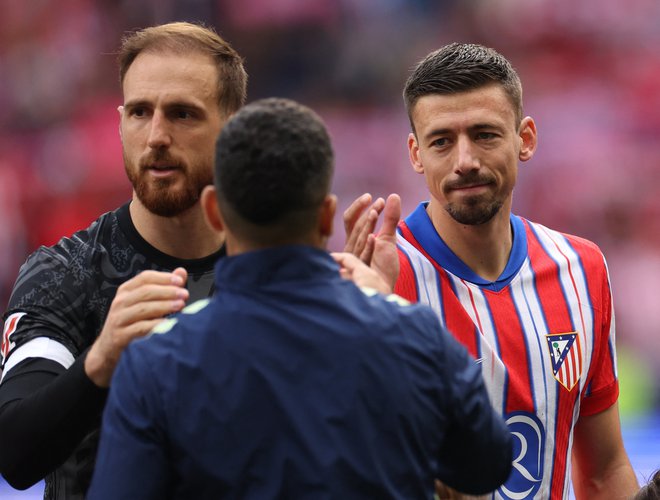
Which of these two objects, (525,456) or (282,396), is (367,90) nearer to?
(525,456)

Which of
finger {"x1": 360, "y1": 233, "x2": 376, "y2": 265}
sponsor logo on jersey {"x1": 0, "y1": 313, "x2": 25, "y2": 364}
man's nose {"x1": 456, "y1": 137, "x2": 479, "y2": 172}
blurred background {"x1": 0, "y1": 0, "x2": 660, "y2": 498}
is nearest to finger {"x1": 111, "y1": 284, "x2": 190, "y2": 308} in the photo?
sponsor logo on jersey {"x1": 0, "y1": 313, "x2": 25, "y2": 364}

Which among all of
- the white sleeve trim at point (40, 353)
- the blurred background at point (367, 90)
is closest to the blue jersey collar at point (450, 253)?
the white sleeve trim at point (40, 353)

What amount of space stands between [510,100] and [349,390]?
153 cm

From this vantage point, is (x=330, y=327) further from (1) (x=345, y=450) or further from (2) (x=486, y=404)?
(2) (x=486, y=404)

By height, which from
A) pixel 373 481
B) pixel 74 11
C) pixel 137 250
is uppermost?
pixel 74 11

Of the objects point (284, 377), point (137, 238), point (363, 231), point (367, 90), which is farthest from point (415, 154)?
point (367, 90)

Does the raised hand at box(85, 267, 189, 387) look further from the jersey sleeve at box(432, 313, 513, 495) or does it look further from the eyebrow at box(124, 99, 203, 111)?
the eyebrow at box(124, 99, 203, 111)

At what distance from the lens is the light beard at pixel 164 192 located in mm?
2334

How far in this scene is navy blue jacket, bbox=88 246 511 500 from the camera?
5.02ft

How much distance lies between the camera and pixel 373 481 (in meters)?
1.56

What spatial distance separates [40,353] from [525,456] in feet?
4.13

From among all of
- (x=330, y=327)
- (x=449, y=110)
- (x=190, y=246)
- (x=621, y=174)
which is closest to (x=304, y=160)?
(x=330, y=327)

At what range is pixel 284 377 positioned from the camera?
1557 millimetres

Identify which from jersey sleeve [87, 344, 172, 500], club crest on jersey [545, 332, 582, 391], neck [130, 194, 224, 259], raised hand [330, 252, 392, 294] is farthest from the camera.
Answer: club crest on jersey [545, 332, 582, 391]
